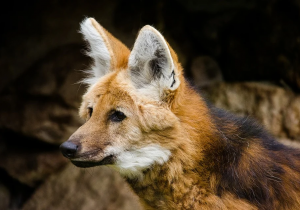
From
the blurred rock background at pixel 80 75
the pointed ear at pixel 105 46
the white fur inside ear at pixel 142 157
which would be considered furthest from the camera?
the blurred rock background at pixel 80 75

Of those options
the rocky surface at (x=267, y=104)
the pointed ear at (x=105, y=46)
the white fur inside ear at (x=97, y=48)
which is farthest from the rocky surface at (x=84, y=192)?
the pointed ear at (x=105, y=46)

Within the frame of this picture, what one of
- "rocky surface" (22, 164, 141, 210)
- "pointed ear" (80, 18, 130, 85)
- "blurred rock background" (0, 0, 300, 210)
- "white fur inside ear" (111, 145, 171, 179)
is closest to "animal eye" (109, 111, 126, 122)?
"white fur inside ear" (111, 145, 171, 179)

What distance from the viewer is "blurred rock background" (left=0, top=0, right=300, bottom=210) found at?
206 inches

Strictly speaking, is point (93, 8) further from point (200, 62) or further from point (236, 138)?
point (236, 138)

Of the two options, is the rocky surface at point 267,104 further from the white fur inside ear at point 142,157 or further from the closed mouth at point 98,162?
the closed mouth at point 98,162

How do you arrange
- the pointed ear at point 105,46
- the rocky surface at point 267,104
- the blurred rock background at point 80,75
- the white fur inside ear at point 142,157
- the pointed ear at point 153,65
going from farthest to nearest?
the blurred rock background at point 80,75 < the rocky surface at point 267,104 < the pointed ear at point 105,46 < the white fur inside ear at point 142,157 < the pointed ear at point 153,65

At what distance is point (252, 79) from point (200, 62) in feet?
2.77

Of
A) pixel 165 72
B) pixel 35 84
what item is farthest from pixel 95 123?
pixel 35 84

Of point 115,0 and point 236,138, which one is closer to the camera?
point 236,138

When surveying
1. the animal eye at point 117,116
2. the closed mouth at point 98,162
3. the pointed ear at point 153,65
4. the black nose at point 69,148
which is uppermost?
the pointed ear at point 153,65

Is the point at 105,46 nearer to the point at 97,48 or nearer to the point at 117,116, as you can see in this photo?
the point at 97,48

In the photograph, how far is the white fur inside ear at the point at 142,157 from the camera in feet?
8.07

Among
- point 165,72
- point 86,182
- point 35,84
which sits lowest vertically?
point 86,182

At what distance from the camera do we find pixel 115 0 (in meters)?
5.38
